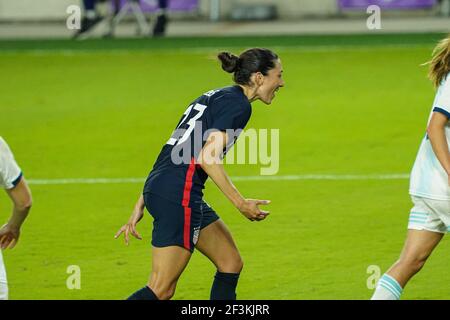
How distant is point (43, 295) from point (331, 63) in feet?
43.5

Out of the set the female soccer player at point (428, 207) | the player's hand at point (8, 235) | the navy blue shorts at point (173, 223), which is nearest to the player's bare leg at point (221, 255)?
the navy blue shorts at point (173, 223)

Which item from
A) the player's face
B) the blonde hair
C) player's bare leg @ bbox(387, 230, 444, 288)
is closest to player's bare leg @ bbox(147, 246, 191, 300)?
the player's face

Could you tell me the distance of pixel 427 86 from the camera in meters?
18.6

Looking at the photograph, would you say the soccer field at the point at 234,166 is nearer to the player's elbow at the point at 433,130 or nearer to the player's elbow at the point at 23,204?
the player's elbow at the point at 433,130

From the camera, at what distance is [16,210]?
6234 mm

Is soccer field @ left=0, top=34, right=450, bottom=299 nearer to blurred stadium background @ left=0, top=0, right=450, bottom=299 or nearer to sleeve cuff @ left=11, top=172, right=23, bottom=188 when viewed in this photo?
blurred stadium background @ left=0, top=0, right=450, bottom=299

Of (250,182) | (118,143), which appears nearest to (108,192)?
(250,182)

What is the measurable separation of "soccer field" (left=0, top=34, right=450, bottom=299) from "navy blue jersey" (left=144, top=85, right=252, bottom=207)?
611mm

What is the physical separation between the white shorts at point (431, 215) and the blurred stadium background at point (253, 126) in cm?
160

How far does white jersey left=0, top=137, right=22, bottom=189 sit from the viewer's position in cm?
587

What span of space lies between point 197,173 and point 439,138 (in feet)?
4.87

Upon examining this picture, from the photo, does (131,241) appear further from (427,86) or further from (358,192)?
(427,86)

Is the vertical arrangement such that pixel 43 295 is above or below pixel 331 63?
above
